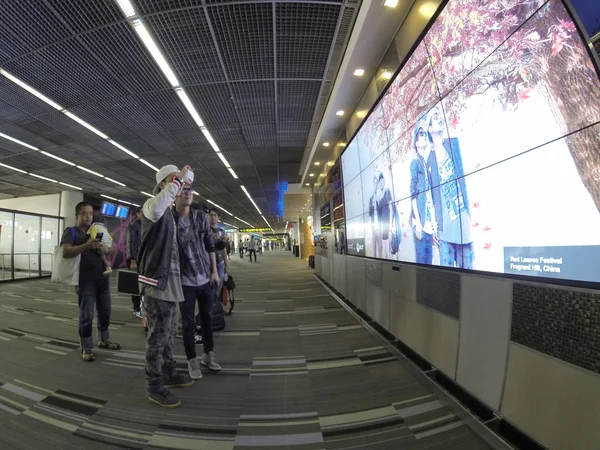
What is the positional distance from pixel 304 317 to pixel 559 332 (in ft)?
11.2

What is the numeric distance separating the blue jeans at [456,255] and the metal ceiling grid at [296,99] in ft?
12.9

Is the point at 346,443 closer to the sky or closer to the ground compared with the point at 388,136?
closer to the ground

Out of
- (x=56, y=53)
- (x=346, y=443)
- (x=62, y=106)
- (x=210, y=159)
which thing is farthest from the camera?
(x=210, y=159)

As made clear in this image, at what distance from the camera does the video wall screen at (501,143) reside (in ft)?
4.04

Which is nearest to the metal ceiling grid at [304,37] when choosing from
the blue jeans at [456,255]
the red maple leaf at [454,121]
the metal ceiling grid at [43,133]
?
the red maple leaf at [454,121]

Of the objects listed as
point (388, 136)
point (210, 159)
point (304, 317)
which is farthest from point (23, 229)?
point (388, 136)

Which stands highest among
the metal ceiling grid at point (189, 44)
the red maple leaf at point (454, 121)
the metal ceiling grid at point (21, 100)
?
the metal ceiling grid at point (189, 44)

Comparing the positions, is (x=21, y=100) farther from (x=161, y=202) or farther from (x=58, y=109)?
(x=161, y=202)

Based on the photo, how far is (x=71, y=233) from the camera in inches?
109

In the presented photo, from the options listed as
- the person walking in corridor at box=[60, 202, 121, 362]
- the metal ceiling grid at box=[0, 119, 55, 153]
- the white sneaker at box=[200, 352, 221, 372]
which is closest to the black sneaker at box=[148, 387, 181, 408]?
the white sneaker at box=[200, 352, 221, 372]

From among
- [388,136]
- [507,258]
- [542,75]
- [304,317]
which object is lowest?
[304,317]

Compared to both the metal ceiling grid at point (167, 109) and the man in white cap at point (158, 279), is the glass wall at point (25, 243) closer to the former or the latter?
the metal ceiling grid at point (167, 109)

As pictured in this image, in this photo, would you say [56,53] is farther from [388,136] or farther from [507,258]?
[507,258]

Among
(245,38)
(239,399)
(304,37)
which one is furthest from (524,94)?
(245,38)
